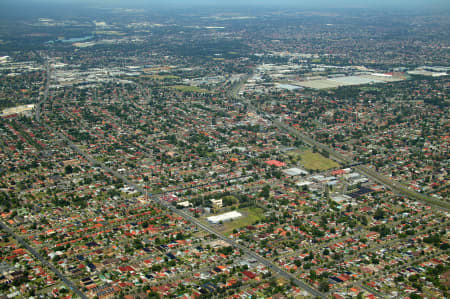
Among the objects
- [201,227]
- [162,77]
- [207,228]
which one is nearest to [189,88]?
[162,77]

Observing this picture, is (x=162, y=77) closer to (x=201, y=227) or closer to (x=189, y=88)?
(x=189, y=88)

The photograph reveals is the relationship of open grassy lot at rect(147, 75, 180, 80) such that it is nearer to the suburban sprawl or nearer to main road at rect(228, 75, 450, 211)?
the suburban sprawl

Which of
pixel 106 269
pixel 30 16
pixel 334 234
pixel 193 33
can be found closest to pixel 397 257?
pixel 334 234

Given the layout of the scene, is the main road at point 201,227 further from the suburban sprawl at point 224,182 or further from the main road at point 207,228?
the suburban sprawl at point 224,182

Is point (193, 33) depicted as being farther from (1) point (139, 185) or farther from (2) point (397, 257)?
(2) point (397, 257)

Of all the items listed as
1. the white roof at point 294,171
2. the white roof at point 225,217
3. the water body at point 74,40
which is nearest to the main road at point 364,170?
the white roof at point 294,171
